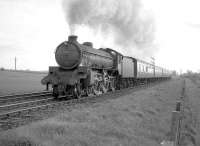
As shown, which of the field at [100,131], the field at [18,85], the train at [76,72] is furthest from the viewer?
the field at [18,85]

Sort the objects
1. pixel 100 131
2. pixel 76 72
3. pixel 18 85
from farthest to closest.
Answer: pixel 18 85 → pixel 76 72 → pixel 100 131

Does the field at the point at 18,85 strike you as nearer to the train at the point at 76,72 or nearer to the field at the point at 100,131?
the train at the point at 76,72

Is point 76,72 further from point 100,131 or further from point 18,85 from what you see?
point 18,85

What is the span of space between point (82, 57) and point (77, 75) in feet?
4.13

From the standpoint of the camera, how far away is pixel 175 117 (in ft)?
19.8

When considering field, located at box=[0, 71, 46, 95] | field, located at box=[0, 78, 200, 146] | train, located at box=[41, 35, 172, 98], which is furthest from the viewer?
field, located at box=[0, 71, 46, 95]

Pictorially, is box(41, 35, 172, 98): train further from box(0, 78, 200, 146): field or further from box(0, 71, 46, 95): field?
box(0, 71, 46, 95): field

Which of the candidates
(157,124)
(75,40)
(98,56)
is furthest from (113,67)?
(157,124)

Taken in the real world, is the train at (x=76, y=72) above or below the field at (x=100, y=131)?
above

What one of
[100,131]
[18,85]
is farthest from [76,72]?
[18,85]

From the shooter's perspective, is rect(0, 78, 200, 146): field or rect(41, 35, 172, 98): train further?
rect(41, 35, 172, 98): train

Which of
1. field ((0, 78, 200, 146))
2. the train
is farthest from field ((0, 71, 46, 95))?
field ((0, 78, 200, 146))

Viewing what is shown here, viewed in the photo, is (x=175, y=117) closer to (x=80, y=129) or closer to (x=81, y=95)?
(x=80, y=129)

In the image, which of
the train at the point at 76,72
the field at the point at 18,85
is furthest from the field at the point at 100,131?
the field at the point at 18,85
